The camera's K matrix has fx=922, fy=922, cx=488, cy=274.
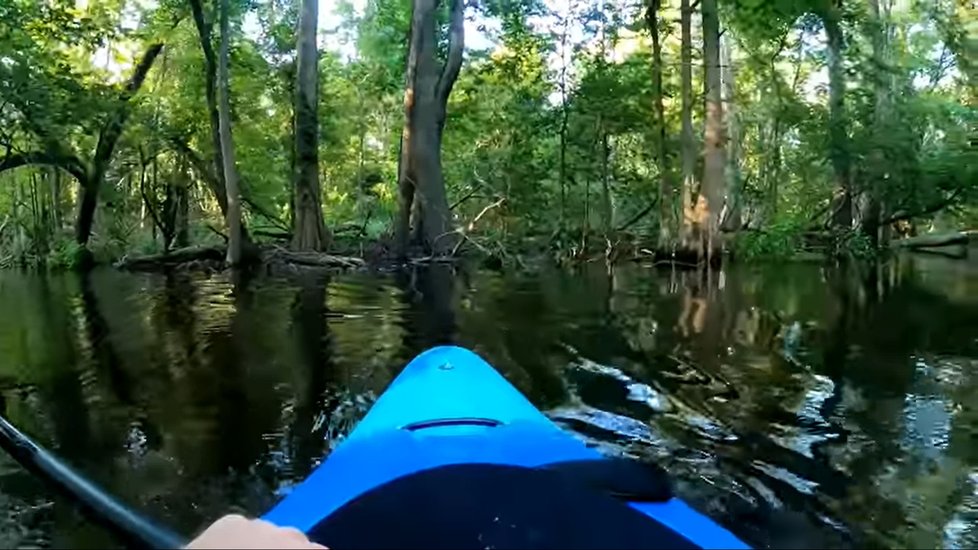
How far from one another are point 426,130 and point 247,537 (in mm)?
14418

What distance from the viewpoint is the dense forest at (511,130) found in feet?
50.6

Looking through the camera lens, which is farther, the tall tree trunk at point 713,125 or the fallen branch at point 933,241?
the fallen branch at point 933,241

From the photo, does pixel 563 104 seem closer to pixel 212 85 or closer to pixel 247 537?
pixel 212 85

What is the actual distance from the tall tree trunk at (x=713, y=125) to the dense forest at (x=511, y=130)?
0.03 meters

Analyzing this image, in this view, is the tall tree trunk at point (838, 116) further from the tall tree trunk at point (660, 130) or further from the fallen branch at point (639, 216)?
the fallen branch at point (639, 216)

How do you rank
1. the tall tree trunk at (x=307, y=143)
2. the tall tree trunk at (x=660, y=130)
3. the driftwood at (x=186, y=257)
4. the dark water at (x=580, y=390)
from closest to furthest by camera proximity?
the dark water at (x=580, y=390), the tall tree trunk at (x=660, y=130), the tall tree trunk at (x=307, y=143), the driftwood at (x=186, y=257)

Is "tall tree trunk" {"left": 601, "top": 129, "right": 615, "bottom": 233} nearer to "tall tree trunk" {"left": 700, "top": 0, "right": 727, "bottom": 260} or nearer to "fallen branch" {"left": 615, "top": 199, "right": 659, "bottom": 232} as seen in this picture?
"fallen branch" {"left": 615, "top": 199, "right": 659, "bottom": 232}

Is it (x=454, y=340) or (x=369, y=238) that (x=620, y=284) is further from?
(x=369, y=238)

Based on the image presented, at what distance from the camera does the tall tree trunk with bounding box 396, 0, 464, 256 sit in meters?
15.4

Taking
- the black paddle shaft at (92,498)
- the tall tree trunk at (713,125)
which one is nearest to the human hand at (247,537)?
the black paddle shaft at (92,498)

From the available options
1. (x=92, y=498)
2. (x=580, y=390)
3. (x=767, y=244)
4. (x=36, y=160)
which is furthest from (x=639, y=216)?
(x=92, y=498)

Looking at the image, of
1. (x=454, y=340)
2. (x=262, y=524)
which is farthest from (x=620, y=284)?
(x=262, y=524)

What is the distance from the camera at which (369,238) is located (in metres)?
19.6

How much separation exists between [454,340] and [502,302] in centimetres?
288
